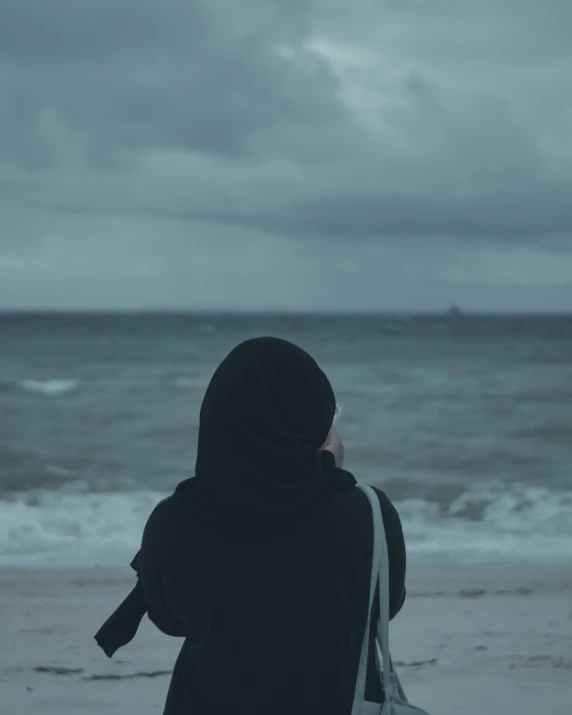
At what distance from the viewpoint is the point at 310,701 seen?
1449 mm

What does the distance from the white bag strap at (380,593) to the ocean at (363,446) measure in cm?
511

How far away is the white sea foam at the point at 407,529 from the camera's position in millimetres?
6719

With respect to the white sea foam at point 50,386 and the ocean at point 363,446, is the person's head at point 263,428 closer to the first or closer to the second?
the ocean at point 363,446

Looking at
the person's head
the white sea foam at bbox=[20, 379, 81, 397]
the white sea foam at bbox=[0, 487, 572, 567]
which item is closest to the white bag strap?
the person's head

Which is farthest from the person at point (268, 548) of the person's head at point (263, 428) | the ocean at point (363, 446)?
the ocean at point (363, 446)

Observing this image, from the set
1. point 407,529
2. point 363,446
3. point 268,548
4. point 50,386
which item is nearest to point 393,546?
point 268,548

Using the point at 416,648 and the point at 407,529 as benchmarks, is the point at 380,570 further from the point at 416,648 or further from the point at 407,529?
the point at 407,529

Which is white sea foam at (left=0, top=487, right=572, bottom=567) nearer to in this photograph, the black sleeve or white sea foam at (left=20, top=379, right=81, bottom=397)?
the black sleeve

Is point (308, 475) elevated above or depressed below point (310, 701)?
above

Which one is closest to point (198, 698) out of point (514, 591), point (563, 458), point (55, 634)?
point (55, 634)

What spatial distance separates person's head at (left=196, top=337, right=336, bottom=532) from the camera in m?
1.36

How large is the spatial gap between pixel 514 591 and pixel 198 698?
4.34 meters

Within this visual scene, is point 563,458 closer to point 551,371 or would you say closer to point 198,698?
point 198,698

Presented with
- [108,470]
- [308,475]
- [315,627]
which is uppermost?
[308,475]
